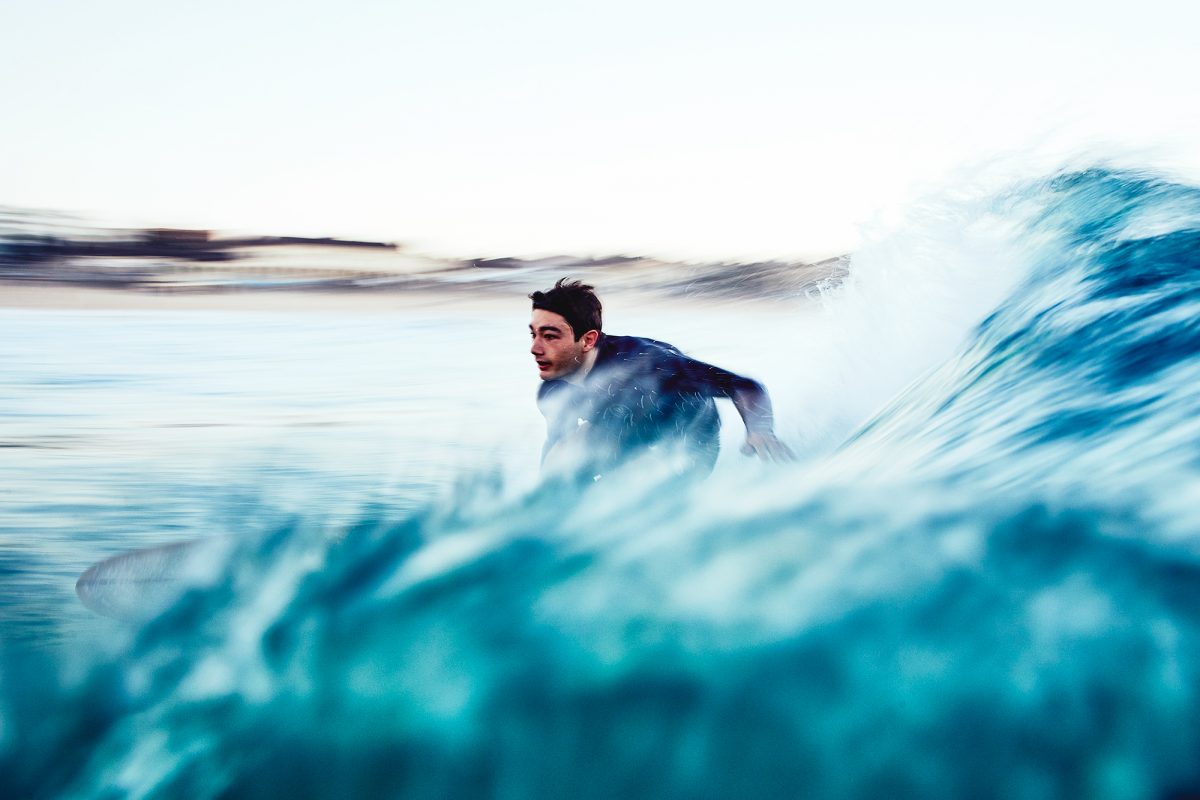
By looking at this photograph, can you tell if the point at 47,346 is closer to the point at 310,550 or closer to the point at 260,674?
the point at 310,550

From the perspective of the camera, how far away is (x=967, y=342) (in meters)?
3.55

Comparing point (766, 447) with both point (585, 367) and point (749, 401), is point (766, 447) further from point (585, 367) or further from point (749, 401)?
point (585, 367)

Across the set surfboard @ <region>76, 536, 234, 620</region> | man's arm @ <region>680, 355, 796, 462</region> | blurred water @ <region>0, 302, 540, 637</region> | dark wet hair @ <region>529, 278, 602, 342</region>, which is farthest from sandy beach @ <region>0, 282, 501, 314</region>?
man's arm @ <region>680, 355, 796, 462</region>

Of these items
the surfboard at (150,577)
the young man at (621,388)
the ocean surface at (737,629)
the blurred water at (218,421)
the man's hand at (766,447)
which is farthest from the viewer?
the blurred water at (218,421)

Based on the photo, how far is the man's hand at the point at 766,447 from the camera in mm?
2545

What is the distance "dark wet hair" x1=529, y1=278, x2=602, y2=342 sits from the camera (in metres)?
2.78

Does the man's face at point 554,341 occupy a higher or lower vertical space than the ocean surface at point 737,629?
higher

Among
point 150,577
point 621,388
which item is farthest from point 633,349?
point 150,577

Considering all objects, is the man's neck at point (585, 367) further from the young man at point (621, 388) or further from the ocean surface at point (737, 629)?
the ocean surface at point (737, 629)

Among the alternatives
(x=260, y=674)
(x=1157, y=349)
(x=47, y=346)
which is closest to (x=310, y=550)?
(x=260, y=674)

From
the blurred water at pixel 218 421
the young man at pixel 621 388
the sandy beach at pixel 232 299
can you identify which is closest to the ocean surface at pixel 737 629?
the young man at pixel 621 388

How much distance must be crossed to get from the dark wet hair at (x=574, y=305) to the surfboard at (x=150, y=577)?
96 centimetres

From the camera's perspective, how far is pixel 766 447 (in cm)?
255

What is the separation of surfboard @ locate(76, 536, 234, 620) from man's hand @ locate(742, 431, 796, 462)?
1.15 meters
